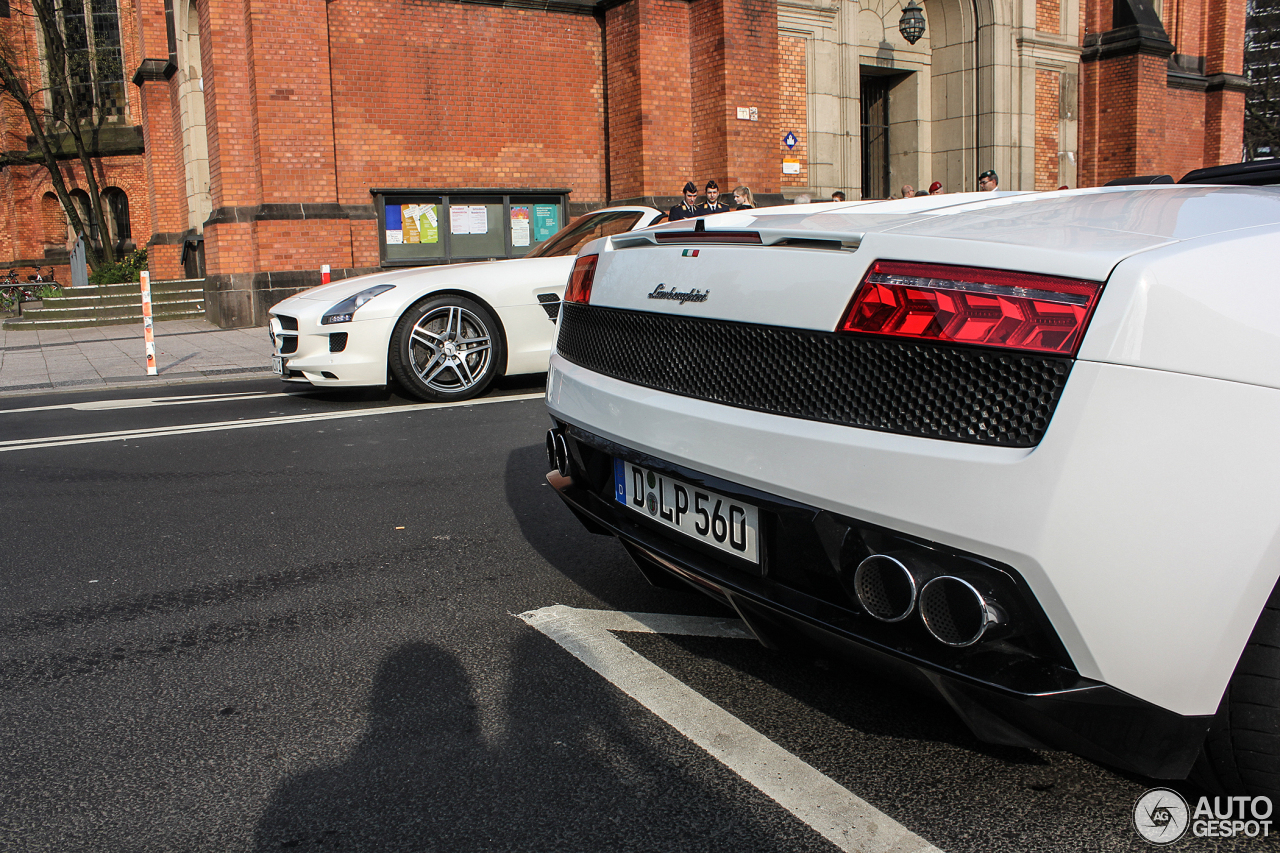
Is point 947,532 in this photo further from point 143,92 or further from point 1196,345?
point 143,92

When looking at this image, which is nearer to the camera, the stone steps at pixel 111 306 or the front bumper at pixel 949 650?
the front bumper at pixel 949 650

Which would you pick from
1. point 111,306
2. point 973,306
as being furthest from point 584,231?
point 111,306

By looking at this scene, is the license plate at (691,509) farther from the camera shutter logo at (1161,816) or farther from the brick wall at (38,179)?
the brick wall at (38,179)

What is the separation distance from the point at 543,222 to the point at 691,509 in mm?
16868

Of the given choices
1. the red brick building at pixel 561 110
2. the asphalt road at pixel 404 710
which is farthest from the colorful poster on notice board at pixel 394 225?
the asphalt road at pixel 404 710

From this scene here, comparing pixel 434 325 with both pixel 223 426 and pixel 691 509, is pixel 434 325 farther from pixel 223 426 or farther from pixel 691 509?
pixel 691 509

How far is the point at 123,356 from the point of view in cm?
1305

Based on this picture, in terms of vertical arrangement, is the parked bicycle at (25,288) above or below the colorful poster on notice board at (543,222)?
below

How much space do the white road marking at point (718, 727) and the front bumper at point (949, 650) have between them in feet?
0.87

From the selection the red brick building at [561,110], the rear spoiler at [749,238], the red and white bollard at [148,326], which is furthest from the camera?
the red brick building at [561,110]

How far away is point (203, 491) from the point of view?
5.25m

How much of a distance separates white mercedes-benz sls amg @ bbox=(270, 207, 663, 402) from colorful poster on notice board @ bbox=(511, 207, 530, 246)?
414 inches

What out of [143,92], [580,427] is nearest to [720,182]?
[143,92]

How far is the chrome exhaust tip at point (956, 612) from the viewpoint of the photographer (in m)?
1.83
